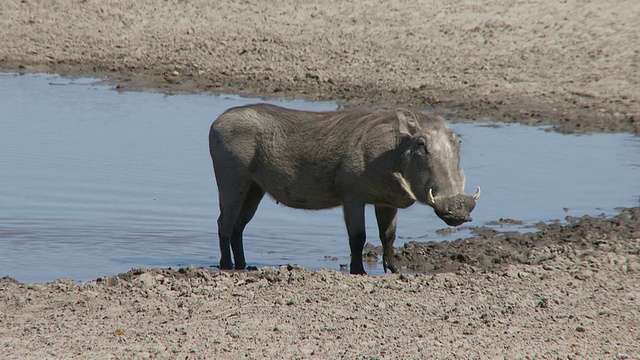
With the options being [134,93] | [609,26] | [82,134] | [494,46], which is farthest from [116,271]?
[609,26]

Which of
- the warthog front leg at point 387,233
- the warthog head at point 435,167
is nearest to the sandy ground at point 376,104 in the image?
the warthog front leg at point 387,233

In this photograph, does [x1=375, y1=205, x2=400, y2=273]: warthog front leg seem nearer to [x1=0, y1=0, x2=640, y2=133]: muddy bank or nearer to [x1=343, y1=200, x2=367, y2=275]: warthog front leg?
[x1=343, y1=200, x2=367, y2=275]: warthog front leg

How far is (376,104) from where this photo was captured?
14.8 meters

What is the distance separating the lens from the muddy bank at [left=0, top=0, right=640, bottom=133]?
15.1 meters

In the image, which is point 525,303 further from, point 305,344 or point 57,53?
point 57,53

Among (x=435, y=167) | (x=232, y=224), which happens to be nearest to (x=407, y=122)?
(x=435, y=167)

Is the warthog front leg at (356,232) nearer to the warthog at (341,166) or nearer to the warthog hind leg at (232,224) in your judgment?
the warthog at (341,166)

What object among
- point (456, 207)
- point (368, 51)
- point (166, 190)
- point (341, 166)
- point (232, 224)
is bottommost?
point (166, 190)

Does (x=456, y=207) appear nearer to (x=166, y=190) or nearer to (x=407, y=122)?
(x=407, y=122)

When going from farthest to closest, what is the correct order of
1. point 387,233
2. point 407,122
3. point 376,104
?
point 376,104, point 387,233, point 407,122

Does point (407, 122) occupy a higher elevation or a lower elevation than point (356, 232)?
higher

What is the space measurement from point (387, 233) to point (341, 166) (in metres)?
0.56

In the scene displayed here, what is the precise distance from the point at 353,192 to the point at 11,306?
233cm

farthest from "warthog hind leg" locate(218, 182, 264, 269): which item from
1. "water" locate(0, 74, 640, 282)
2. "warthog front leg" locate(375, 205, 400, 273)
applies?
"warthog front leg" locate(375, 205, 400, 273)
